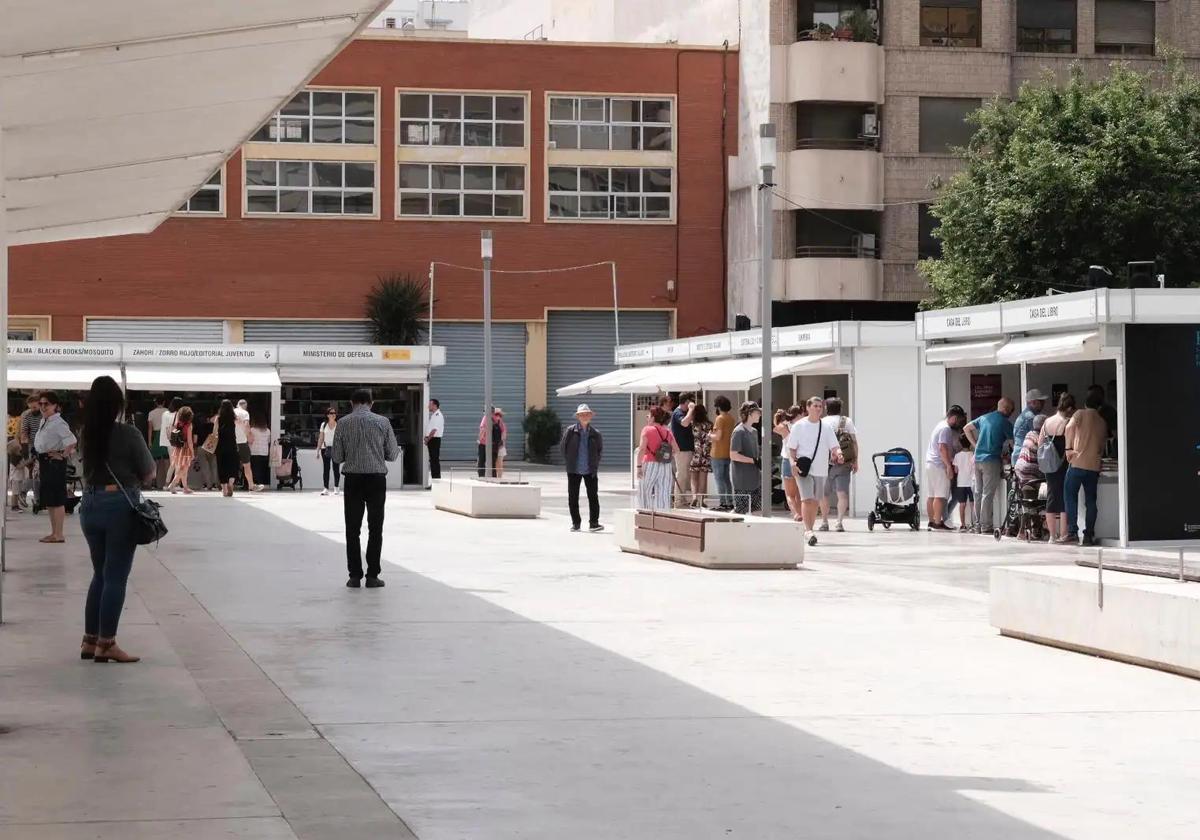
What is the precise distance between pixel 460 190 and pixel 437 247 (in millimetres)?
1691

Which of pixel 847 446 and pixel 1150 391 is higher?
pixel 1150 391

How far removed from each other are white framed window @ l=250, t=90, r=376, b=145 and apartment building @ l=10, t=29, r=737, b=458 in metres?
0.05

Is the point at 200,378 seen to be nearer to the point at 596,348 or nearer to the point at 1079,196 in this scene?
the point at 596,348

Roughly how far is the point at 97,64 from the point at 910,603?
7.13 m

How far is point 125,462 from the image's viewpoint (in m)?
10.9

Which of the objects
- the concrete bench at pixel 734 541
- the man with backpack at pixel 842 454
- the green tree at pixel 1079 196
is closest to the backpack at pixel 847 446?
the man with backpack at pixel 842 454

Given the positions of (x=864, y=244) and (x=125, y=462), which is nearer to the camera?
(x=125, y=462)

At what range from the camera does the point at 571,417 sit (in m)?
53.4

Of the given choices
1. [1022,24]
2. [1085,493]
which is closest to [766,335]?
[1085,493]

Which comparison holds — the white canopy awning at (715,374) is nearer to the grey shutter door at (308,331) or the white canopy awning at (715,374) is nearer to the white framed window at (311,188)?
the grey shutter door at (308,331)

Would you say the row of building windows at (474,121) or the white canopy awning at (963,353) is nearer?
the white canopy awning at (963,353)

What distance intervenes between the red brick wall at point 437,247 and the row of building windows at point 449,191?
14.1 inches

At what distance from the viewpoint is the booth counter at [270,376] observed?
119 feet

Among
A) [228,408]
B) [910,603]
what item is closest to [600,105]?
[228,408]
